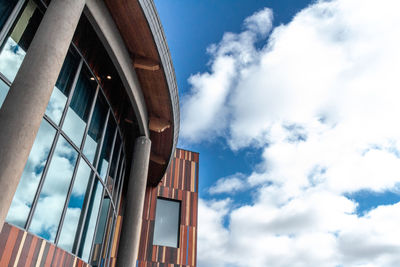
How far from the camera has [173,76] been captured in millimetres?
11523

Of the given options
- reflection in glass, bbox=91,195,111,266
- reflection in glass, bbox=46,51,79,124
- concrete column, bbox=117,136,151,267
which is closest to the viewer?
reflection in glass, bbox=46,51,79,124

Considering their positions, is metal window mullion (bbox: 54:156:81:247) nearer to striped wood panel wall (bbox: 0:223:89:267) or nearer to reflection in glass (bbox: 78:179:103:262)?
striped wood panel wall (bbox: 0:223:89:267)

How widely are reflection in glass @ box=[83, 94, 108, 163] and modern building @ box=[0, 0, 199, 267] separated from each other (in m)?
0.03

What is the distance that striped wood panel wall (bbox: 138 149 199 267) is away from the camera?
18703 mm

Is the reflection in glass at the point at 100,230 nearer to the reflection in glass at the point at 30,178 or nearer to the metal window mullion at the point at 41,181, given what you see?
the metal window mullion at the point at 41,181

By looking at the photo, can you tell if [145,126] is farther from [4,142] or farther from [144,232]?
[144,232]

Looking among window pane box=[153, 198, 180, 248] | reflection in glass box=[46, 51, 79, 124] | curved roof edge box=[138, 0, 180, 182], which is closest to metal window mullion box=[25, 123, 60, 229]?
reflection in glass box=[46, 51, 79, 124]

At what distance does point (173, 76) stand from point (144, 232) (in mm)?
11528

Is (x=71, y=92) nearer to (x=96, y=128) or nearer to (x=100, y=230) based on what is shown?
(x=96, y=128)

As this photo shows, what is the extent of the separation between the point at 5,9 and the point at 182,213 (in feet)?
54.9

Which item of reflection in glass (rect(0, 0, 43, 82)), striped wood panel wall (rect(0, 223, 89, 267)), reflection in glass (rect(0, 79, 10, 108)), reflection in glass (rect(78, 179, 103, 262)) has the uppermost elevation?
reflection in glass (rect(0, 0, 43, 82))

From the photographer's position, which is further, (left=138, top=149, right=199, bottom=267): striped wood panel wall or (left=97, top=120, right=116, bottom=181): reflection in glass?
(left=138, top=149, right=199, bottom=267): striped wood panel wall

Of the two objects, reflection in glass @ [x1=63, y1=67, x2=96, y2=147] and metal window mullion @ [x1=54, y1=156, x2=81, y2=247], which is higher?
reflection in glass @ [x1=63, y1=67, x2=96, y2=147]

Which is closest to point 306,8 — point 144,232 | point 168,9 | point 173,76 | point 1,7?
point 168,9
